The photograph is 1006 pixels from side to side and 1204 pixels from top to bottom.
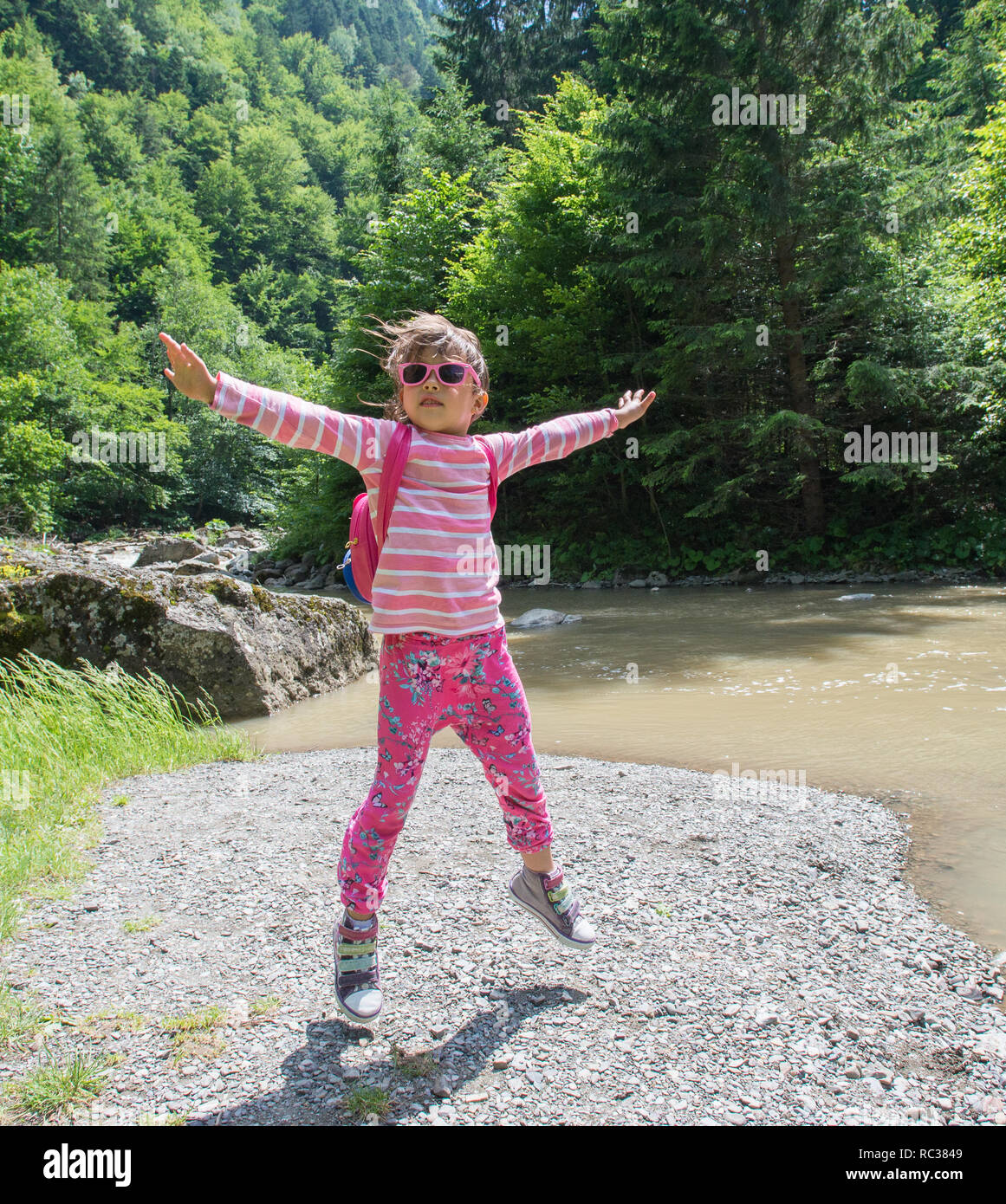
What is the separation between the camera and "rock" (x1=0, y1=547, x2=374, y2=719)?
24.2 ft

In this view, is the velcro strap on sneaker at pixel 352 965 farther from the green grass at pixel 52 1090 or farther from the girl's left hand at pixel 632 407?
the girl's left hand at pixel 632 407

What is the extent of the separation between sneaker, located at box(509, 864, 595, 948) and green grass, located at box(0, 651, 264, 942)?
5.95ft

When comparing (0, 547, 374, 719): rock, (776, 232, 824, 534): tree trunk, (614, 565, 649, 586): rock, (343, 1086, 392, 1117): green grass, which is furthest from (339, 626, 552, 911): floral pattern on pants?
(614, 565, 649, 586): rock

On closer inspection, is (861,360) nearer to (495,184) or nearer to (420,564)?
(495,184)

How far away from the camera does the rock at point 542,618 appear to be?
12.8m

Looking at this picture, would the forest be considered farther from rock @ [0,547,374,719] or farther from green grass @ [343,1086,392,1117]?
green grass @ [343,1086,392,1117]

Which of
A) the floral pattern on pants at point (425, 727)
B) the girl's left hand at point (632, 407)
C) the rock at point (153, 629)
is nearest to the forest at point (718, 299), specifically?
the rock at point (153, 629)

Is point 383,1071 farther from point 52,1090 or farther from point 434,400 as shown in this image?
point 434,400

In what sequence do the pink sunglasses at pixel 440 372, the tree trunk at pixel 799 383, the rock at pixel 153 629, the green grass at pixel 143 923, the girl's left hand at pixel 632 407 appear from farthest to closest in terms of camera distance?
the tree trunk at pixel 799 383 < the rock at pixel 153 629 < the girl's left hand at pixel 632 407 < the green grass at pixel 143 923 < the pink sunglasses at pixel 440 372

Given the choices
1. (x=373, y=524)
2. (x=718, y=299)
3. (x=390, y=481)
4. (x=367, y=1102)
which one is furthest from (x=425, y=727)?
(x=718, y=299)

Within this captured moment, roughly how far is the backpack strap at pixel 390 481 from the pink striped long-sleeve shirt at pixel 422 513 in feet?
0.06

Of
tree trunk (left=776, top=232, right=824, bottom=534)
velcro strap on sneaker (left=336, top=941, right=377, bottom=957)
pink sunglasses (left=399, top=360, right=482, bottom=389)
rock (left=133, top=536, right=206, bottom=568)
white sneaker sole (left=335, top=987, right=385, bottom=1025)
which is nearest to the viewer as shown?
white sneaker sole (left=335, top=987, right=385, bottom=1025)
